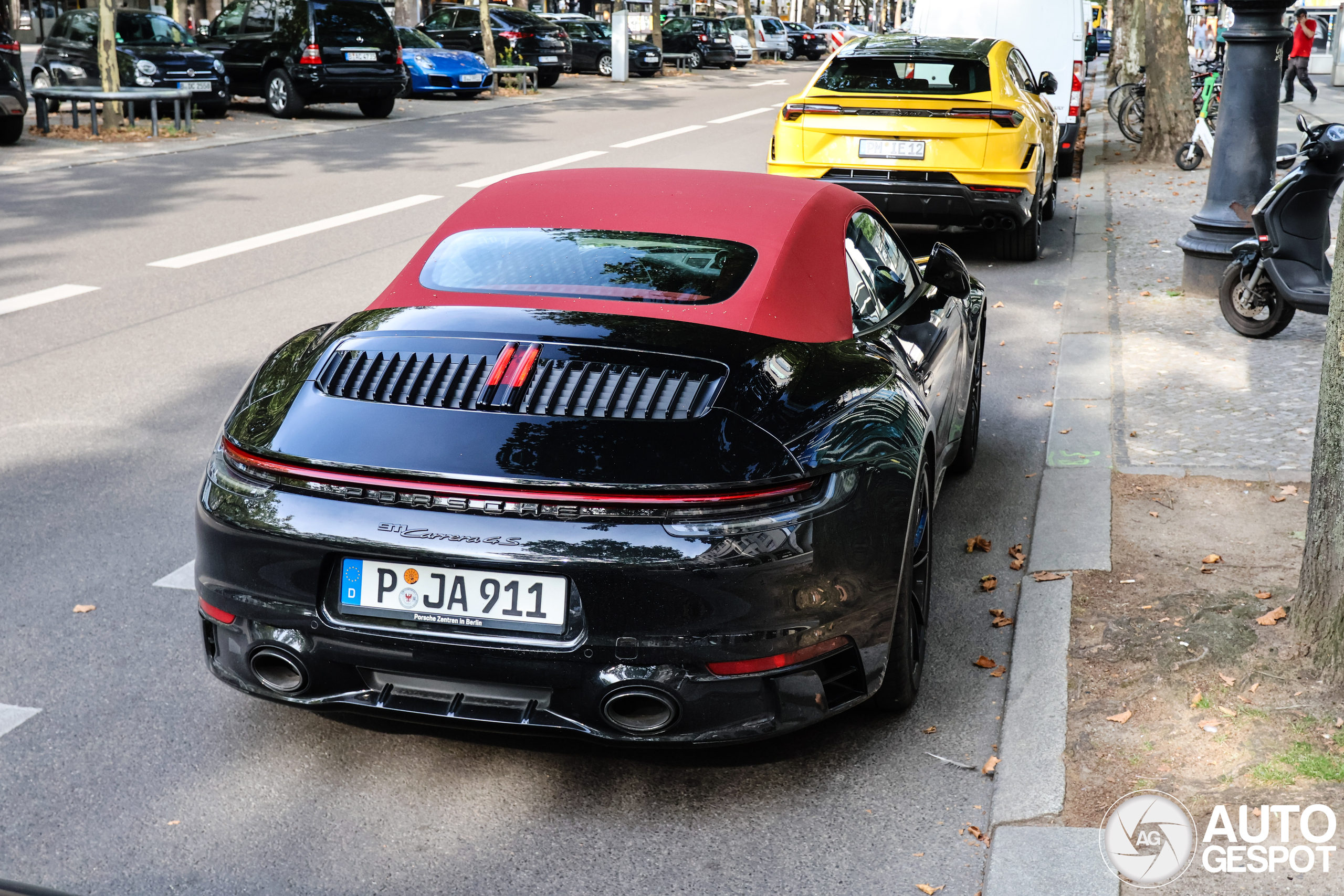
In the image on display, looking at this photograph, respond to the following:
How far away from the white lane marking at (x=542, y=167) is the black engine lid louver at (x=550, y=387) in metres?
10.8

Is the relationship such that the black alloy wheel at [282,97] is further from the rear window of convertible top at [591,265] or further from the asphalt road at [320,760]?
the rear window of convertible top at [591,265]

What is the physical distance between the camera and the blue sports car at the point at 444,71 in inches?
1102

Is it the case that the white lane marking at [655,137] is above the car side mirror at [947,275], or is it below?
below

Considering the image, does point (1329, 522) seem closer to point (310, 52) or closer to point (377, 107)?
point (310, 52)

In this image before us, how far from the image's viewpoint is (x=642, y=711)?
3109mm

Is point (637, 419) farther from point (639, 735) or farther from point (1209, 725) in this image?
point (1209, 725)

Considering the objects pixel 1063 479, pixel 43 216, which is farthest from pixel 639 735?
pixel 43 216

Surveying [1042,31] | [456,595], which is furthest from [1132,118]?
[456,595]

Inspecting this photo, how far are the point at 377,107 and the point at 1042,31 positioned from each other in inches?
464

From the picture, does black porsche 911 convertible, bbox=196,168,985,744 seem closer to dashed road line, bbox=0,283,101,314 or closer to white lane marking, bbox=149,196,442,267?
dashed road line, bbox=0,283,101,314

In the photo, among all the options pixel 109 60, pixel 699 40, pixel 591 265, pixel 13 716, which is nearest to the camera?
pixel 13 716

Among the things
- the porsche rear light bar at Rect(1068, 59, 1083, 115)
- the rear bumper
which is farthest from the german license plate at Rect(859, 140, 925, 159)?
the porsche rear light bar at Rect(1068, 59, 1083, 115)

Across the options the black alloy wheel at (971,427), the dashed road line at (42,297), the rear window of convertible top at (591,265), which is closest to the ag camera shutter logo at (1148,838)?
the rear window of convertible top at (591,265)

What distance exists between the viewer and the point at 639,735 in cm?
312
